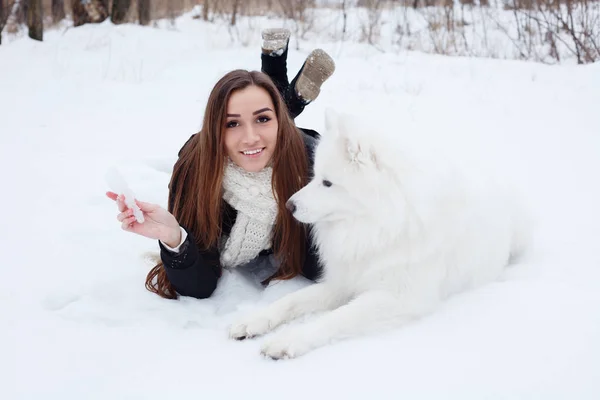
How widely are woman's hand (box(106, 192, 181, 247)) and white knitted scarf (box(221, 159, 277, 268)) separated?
1.26 ft

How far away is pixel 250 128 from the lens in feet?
7.06

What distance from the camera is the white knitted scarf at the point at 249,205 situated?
228cm

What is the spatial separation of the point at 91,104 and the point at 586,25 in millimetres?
6605

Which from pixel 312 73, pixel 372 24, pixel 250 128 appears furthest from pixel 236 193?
pixel 372 24

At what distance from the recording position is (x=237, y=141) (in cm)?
217

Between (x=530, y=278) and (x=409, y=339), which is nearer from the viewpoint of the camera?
(x=409, y=339)

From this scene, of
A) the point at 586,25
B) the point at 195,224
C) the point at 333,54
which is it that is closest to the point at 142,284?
the point at 195,224

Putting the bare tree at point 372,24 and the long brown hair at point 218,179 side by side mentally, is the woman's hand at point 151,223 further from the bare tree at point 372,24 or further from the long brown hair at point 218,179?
the bare tree at point 372,24

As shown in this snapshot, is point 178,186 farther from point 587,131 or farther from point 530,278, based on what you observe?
point 587,131

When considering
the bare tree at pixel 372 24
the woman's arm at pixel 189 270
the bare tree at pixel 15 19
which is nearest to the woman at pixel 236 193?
the woman's arm at pixel 189 270

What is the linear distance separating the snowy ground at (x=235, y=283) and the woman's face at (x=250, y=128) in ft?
1.76

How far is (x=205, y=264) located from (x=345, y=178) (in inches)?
31.6

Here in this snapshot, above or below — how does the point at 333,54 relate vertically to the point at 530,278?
above

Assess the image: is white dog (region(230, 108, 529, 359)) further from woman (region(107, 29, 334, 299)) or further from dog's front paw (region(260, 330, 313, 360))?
woman (region(107, 29, 334, 299))
